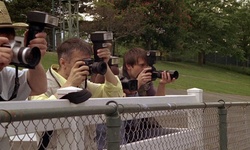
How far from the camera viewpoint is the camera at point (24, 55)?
2.89m

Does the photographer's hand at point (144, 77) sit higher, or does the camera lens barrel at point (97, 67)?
the camera lens barrel at point (97, 67)

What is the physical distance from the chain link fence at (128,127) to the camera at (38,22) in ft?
1.84

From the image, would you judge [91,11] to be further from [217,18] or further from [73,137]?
[73,137]

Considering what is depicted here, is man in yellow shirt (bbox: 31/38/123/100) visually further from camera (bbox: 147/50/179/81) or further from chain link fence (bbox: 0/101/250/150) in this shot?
camera (bbox: 147/50/179/81)

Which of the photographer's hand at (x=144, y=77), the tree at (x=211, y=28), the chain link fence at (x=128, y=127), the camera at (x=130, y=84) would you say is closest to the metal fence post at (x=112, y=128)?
the chain link fence at (x=128, y=127)

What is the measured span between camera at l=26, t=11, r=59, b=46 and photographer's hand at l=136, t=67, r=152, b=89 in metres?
2.18

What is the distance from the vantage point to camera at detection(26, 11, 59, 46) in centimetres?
314

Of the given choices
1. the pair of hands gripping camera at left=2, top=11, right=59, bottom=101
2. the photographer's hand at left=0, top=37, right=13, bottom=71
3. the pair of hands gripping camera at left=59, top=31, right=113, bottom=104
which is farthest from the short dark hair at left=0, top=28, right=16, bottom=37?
the pair of hands gripping camera at left=59, top=31, right=113, bottom=104

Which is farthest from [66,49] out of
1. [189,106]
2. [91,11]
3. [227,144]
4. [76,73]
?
[91,11]

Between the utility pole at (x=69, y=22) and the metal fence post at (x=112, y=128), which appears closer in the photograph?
the metal fence post at (x=112, y=128)

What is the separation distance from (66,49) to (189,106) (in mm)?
1130

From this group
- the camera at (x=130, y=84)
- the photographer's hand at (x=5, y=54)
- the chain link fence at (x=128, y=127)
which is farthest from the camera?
the camera at (x=130, y=84)

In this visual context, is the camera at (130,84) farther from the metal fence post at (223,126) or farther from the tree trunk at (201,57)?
the tree trunk at (201,57)

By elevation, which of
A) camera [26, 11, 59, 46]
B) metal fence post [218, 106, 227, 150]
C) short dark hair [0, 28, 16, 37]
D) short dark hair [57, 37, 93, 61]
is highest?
camera [26, 11, 59, 46]
